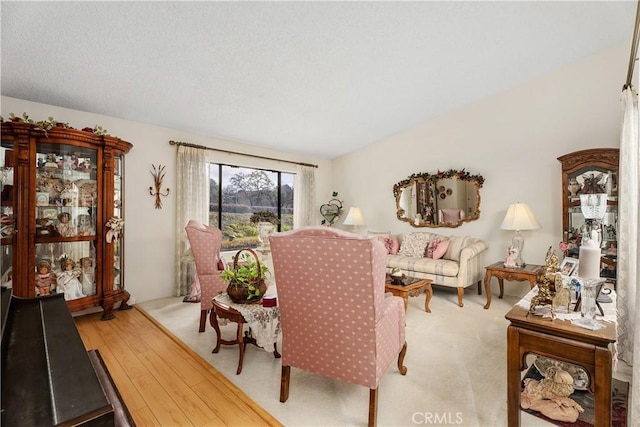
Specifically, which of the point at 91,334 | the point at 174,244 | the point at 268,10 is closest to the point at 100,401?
the point at 268,10

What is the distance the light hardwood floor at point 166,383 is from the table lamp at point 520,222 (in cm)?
359

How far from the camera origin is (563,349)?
4.35 feet

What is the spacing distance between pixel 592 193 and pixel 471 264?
1.58m

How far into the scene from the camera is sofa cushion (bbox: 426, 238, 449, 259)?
4.38m

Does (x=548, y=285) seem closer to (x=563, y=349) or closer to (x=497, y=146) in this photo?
(x=563, y=349)

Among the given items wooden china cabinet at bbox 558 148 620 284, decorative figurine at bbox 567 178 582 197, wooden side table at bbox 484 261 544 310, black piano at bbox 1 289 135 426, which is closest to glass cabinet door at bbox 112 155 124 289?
black piano at bbox 1 289 135 426

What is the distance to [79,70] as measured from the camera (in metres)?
2.60

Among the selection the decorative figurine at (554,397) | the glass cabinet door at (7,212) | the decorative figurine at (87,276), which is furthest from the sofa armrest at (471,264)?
the glass cabinet door at (7,212)

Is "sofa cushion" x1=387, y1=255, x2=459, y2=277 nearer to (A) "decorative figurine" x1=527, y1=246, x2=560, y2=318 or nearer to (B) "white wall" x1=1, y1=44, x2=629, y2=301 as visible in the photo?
(B) "white wall" x1=1, y1=44, x2=629, y2=301

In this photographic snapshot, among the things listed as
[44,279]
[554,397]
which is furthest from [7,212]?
[554,397]

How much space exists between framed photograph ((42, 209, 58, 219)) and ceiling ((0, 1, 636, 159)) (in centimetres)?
121

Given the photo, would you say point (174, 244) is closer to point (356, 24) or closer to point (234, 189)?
point (234, 189)

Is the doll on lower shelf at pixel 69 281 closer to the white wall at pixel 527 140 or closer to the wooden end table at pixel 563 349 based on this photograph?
the wooden end table at pixel 563 349

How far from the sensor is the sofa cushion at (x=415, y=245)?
4618mm
